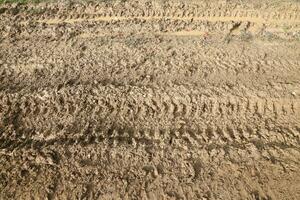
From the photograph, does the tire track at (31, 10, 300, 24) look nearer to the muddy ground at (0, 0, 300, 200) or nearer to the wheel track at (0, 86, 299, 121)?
the muddy ground at (0, 0, 300, 200)

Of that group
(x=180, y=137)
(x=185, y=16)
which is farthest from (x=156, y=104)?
(x=185, y=16)

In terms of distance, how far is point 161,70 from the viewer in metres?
5.73

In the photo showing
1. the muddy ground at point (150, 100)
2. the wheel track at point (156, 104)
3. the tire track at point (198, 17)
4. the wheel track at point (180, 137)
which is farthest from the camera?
the tire track at point (198, 17)

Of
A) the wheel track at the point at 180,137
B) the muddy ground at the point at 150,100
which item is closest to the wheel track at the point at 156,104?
the muddy ground at the point at 150,100

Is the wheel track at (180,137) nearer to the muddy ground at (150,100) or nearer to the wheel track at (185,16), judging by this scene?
the muddy ground at (150,100)

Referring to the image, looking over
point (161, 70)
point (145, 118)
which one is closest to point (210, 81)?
point (161, 70)

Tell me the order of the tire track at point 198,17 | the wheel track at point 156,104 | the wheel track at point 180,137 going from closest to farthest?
the wheel track at point 180,137
the wheel track at point 156,104
the tire track at point 198,17

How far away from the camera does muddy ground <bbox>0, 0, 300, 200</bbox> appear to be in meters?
4.25

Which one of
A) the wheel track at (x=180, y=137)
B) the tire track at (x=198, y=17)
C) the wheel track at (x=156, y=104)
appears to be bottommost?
the wheel track at (x=180, y=137)

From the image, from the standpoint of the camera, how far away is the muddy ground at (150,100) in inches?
167

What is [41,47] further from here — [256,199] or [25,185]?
[256,199]

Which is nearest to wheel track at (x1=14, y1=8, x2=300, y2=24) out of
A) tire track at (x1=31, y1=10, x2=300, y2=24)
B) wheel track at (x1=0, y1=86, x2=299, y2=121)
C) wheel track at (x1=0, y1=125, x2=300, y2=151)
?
tire track at (x1=31, y1=10, x2=300, y2=24)

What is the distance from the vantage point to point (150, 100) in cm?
522

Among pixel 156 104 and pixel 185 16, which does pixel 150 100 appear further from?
pixel 185 16
